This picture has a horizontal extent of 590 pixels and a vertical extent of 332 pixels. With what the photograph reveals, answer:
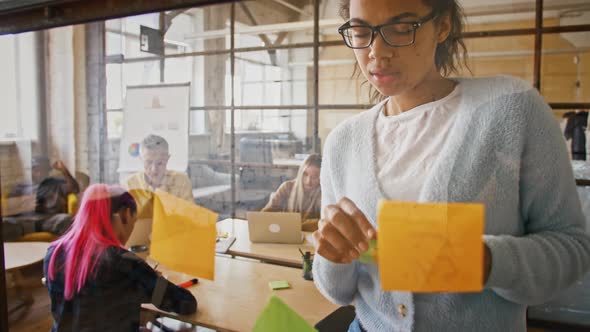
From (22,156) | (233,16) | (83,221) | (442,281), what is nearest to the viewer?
(442,281)

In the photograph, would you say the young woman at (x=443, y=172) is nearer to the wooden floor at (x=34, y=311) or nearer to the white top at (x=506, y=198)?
the white top at (x=506, y=198)

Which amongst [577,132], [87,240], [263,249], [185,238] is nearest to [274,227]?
[263,249]

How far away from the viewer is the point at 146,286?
0.84 meters

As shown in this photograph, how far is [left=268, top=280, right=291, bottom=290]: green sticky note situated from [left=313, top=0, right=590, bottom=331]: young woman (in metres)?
0.30

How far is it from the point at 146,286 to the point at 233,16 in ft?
1.65

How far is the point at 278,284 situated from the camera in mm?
940

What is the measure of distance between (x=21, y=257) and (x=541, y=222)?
982 millimetres

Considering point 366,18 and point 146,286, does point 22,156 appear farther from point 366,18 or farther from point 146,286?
point 366,18

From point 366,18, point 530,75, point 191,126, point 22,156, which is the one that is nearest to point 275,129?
point 191,126

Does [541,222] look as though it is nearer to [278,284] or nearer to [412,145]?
[412,145]

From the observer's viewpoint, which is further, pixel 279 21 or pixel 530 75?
pixel 279 21

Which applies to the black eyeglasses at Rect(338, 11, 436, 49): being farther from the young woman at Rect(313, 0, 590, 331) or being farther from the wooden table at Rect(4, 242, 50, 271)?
the wooden table at Rect(4, 242, 50, 271)

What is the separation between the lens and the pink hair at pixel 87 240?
2.79 ft

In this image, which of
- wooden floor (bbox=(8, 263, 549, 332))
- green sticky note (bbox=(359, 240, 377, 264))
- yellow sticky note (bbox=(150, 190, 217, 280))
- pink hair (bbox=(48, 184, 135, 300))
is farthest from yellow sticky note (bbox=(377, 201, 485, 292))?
wooden floor (bbox=(8, 263, 549, 332))
